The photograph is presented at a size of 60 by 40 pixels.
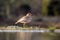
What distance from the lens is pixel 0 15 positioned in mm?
16953

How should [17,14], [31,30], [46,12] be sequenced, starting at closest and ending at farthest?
1. [31,30]
2. [17,14]
3. [46,12]

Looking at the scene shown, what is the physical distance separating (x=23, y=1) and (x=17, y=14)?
3.05 ft

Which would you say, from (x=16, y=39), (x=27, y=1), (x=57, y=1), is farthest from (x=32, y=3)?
(x=16, y=39)

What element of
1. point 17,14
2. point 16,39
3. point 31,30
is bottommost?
point 16,39

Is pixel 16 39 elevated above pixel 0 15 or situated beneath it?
situated beneath

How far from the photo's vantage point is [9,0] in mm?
17234

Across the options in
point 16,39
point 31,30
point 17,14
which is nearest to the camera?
point 16,39

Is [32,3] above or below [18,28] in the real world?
above

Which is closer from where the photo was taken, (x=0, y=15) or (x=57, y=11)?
(x=0, y=15)

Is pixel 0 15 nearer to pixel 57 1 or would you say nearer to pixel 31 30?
pixel 57 1

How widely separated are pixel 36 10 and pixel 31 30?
29.6ft

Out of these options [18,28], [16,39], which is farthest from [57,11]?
[16,39]

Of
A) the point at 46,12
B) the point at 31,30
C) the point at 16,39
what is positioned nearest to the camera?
the point at 16,39

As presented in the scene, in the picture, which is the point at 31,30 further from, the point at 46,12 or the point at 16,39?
the point at 46,12
